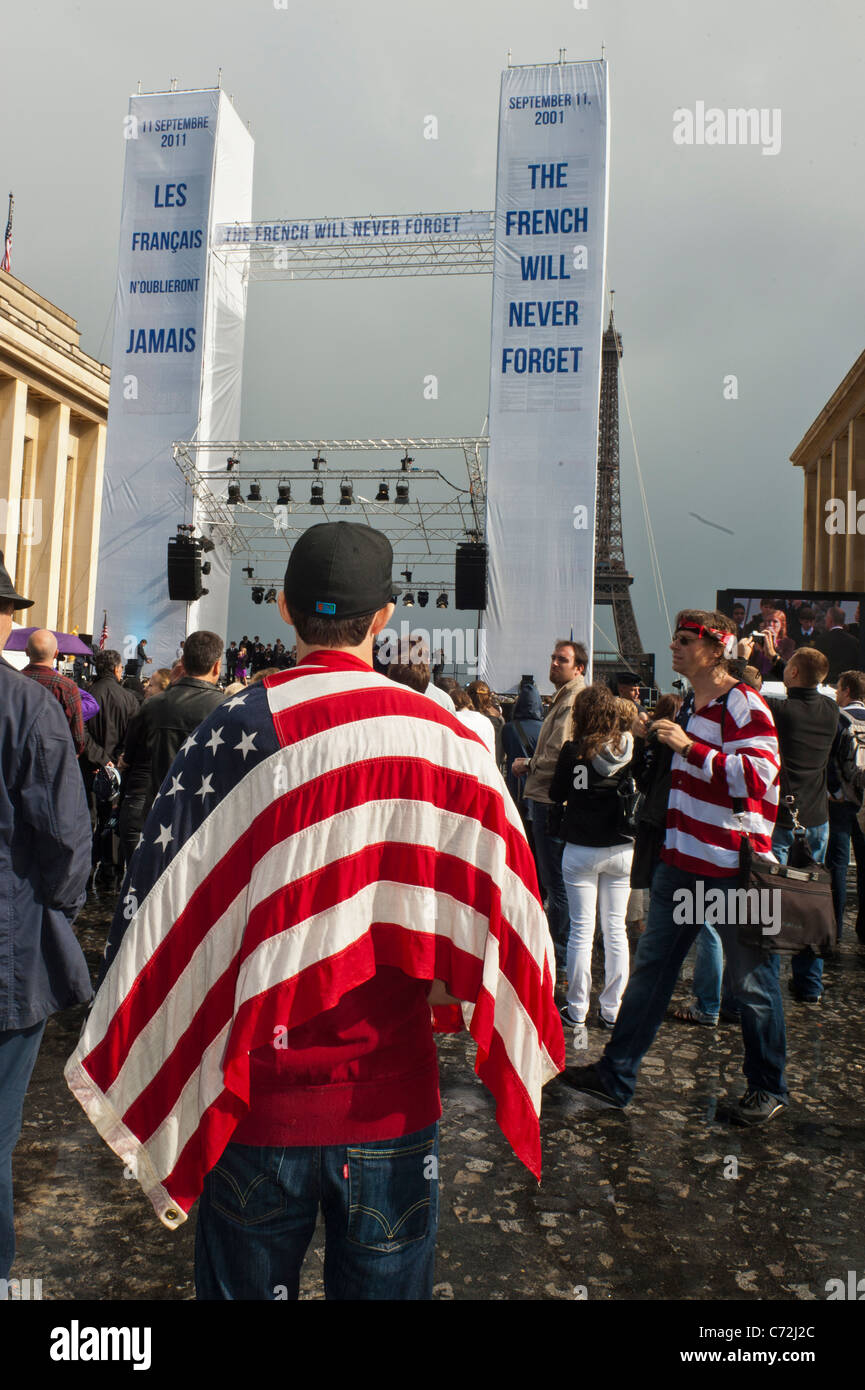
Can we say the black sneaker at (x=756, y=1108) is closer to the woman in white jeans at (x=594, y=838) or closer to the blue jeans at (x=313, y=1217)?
the woman in white jeans at (x=594, y=838)

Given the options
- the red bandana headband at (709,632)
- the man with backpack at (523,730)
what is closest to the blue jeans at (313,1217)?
the red bandana headband at (709,632)

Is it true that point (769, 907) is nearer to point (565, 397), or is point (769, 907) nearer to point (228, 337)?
point (565, 397)

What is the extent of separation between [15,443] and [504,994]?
121 feet

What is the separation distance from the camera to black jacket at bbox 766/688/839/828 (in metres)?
6.00

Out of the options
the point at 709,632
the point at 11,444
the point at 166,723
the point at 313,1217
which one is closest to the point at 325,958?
the point at 313,1217

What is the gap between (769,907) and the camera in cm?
374

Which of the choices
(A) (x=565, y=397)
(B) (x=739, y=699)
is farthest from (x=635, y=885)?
(A) (x=565, y=397)

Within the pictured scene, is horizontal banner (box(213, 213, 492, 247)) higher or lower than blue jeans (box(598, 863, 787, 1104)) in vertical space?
higher

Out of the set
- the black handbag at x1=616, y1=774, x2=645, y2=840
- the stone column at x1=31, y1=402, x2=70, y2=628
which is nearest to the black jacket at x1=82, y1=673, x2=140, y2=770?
the black handbag at x1=616, y1=774, x2=645, y2=840

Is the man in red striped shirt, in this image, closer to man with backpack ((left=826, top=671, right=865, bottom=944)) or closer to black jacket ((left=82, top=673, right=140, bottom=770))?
man with backpack ((left=826, top=671, right=865, bottom=944))

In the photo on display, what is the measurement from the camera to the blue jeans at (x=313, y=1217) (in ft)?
5.00

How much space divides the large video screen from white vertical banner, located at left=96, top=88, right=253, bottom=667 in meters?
11.6

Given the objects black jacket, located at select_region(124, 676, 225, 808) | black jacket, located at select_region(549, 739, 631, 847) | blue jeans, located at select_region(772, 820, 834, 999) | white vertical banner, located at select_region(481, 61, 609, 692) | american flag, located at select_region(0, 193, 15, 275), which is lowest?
blue jeans, located at select_region(772, 820, 834, 999)

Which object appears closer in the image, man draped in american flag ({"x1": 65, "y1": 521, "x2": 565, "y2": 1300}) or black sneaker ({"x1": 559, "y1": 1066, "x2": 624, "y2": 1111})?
man draped in american flag ({"x1": 65, "y1": 521, "x2": 565, "y2": 1300})
